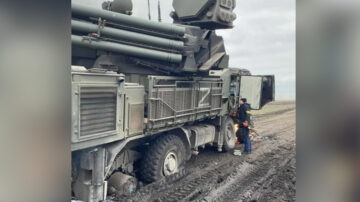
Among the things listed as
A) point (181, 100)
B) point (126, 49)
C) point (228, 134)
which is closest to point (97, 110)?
point (126, 49)

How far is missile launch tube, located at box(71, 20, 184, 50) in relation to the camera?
4531 mm

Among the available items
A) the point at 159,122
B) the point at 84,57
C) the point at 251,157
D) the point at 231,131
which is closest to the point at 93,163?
the point at 159,122

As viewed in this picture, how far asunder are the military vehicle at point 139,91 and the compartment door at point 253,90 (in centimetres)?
90

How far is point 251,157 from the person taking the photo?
24.0 ft

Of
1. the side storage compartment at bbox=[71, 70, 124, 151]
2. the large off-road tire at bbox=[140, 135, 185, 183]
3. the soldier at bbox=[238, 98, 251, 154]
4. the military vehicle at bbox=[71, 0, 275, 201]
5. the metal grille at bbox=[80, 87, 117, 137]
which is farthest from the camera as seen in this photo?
the soldier at bbox=[238, 98, 251, 154]

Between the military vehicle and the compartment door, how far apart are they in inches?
35.4

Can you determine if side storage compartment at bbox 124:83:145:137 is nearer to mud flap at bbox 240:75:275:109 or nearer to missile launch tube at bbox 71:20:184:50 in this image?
missile launch tube at bbox 71:20:184:50

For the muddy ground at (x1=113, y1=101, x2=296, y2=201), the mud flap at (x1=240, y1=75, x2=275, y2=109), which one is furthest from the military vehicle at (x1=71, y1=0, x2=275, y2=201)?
the mud flap at (x1=240, y1=75, x2=275, y2=109)

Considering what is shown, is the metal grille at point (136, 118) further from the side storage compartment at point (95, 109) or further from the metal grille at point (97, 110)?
the metal grille at point (97, 110)

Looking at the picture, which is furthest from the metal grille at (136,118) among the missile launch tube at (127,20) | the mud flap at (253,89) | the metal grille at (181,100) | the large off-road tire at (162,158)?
the mud flap at (253,89)

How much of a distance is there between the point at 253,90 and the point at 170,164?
3.66 metres

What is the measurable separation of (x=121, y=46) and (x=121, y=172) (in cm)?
193

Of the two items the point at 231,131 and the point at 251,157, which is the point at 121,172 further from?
the point at 231,131

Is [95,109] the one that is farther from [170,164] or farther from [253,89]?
[253,89]
